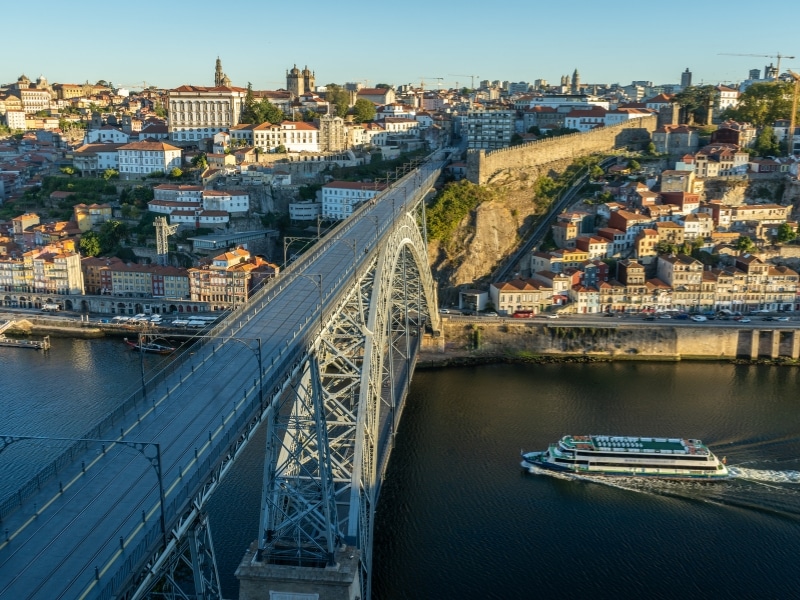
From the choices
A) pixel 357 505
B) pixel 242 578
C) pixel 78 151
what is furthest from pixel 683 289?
pixel 78 151

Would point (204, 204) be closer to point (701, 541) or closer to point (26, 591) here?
point (701, 541)

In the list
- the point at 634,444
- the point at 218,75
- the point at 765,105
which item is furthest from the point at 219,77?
the point at 634,444

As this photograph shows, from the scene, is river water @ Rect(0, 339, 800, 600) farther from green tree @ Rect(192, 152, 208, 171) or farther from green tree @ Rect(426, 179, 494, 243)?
green tree @ Rect(192, 152, 208, 171)

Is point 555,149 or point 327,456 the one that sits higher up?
point 555,149

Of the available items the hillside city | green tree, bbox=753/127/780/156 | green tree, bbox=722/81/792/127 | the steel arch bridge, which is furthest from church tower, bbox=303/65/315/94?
the steel arch bridge

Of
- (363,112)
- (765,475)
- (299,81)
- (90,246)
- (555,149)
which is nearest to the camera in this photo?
(765,475)

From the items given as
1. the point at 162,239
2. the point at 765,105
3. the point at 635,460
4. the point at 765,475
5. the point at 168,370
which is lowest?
the point at 765,475

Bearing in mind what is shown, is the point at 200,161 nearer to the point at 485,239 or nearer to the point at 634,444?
the point at 485,239
